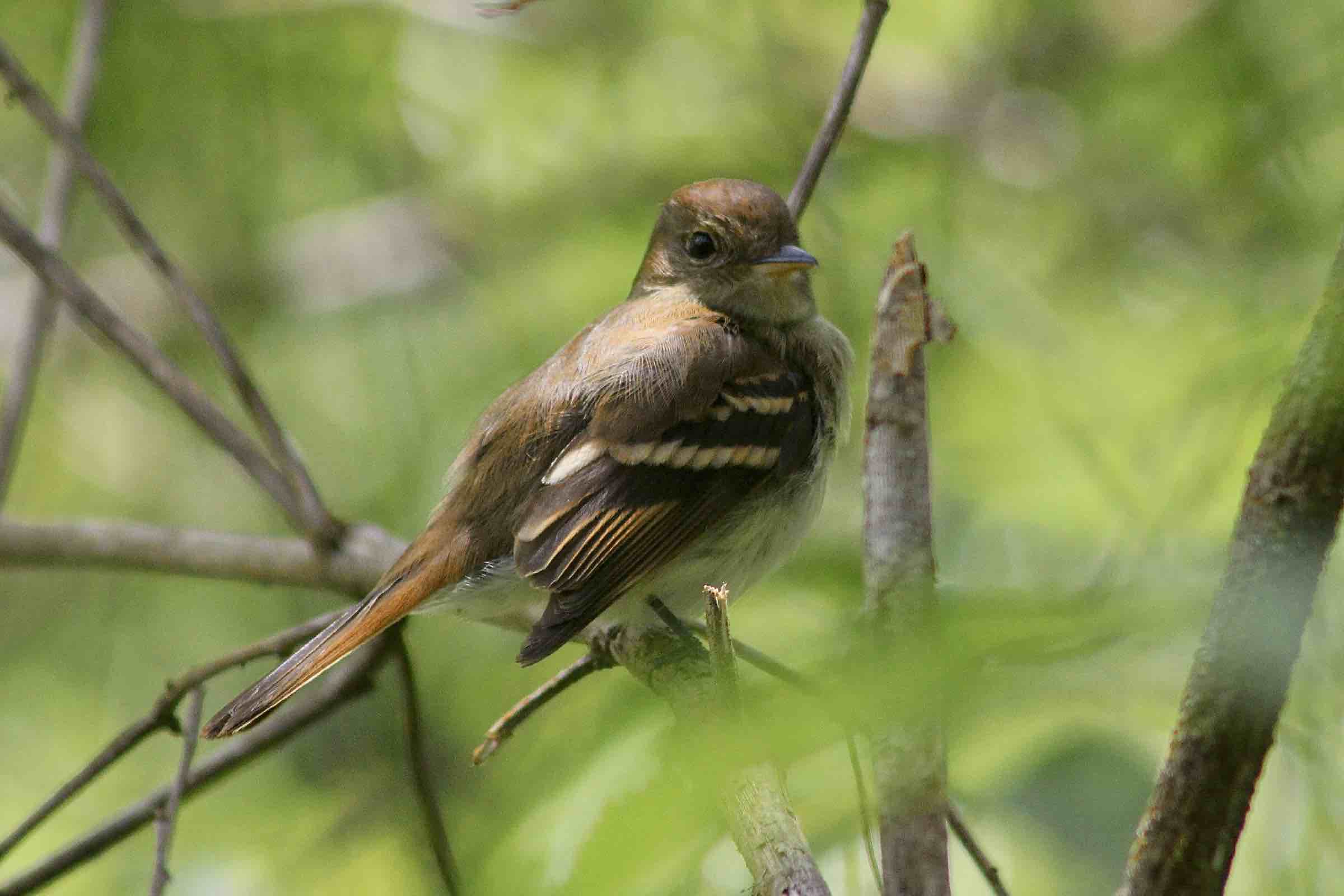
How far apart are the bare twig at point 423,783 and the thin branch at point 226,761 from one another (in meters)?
0.16

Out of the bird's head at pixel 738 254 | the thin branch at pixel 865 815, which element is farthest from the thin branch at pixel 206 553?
the thin branch at pixel 865 815

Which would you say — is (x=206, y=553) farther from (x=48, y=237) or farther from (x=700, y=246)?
(x=700, y=246)

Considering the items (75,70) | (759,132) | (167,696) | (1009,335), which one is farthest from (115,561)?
(759,132)

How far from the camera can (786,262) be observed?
3.56 m

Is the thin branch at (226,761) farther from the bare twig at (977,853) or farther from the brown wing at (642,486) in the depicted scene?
the bare twig at (977,853)

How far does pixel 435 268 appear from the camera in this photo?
5.77 metres

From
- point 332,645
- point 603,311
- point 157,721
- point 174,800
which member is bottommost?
point 174,800

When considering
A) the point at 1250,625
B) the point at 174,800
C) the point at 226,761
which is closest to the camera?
the point at 1250,625

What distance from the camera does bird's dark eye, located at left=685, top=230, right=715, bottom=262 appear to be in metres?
3.79

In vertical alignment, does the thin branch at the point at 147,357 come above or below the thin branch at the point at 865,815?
above

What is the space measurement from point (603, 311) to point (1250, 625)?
143 inches

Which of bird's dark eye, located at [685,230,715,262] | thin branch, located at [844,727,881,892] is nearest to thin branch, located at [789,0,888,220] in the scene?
bird's dark eye, located at [685,230,715,262]

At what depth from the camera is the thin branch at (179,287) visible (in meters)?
3.12

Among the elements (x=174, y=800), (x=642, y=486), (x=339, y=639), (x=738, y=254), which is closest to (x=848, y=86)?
(x=738, y=254)
